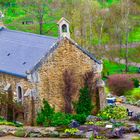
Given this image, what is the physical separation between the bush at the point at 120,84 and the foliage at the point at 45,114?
49.1 feet

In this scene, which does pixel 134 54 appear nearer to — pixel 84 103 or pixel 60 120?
pixel 84 103

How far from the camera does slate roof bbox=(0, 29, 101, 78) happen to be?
161 feet

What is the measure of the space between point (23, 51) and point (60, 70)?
3.79 m

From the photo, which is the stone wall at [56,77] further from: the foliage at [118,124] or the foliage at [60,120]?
the foliage at [118,124]

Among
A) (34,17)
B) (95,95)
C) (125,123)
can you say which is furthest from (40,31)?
(125,123)

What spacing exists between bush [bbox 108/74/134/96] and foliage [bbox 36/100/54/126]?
1497cm

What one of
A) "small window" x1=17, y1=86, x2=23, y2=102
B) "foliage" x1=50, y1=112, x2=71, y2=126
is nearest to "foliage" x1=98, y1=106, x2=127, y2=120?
"foliage" x1=50, y1=112, x2=71, y2=126

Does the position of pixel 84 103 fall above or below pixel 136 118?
above

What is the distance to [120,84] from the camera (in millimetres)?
62406

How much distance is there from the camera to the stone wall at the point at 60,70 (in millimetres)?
49094

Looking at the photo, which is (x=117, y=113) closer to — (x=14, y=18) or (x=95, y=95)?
(x=95, y=95)

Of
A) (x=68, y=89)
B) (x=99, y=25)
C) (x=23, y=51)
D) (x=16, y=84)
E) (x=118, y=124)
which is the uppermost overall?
(x=99, y=25)

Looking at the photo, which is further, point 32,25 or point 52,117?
point 32,25

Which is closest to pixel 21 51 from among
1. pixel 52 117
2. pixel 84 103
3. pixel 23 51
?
pixel 23 51
